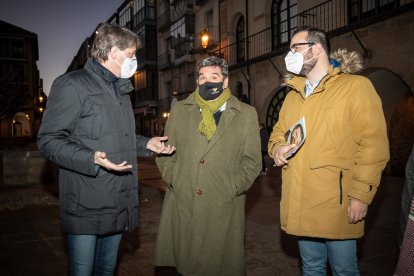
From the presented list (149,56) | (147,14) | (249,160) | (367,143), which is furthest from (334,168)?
(147,14)

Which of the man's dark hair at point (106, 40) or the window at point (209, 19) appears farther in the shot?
the window at point (209, 19)

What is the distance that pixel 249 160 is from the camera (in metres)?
2.98

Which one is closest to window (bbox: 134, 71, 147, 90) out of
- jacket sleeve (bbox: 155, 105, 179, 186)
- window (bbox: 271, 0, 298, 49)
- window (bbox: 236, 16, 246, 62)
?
window (bbox: 236, 16, 246, 62)

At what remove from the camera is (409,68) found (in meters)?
10.0

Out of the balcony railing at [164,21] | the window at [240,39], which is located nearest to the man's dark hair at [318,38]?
the window at [240,39]

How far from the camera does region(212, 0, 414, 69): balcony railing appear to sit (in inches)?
437

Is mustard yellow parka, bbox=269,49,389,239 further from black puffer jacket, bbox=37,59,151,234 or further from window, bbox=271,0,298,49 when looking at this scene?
window, bbox=271,0,298,49

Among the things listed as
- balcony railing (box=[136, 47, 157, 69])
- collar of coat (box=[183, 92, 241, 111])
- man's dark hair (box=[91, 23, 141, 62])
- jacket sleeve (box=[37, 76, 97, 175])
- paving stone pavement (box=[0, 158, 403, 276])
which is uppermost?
balcony railing (box=[136, 47, 157, 69])

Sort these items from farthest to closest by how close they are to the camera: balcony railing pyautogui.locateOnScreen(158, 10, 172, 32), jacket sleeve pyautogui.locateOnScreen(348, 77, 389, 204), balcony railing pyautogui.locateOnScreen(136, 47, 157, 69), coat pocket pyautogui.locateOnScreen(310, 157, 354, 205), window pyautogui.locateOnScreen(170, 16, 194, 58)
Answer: balcony railing pyautogui.locateOnScreen(136, 47, 157, 69) → balcony railing pyautogui.locateOnScreen(158, 10, 172, 32) → window pyautogui.locateOnScreen(170, 16, 194, 58) → coat pocket pyautogui.locateOnScreen(310, 157, 354, 205) → jacket sleeve pyautogui.locateOnScreen(348, 77, 389, 204)

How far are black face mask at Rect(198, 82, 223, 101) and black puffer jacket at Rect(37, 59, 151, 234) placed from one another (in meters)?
0.69

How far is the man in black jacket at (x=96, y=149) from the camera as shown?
2.33 metres

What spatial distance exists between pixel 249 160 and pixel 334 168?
0.70 meters

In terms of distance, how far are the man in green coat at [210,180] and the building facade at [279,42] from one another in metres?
8.91

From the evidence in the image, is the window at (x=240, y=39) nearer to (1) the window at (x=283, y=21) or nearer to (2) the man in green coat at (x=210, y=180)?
(1) the window at (x=283, y=21)
